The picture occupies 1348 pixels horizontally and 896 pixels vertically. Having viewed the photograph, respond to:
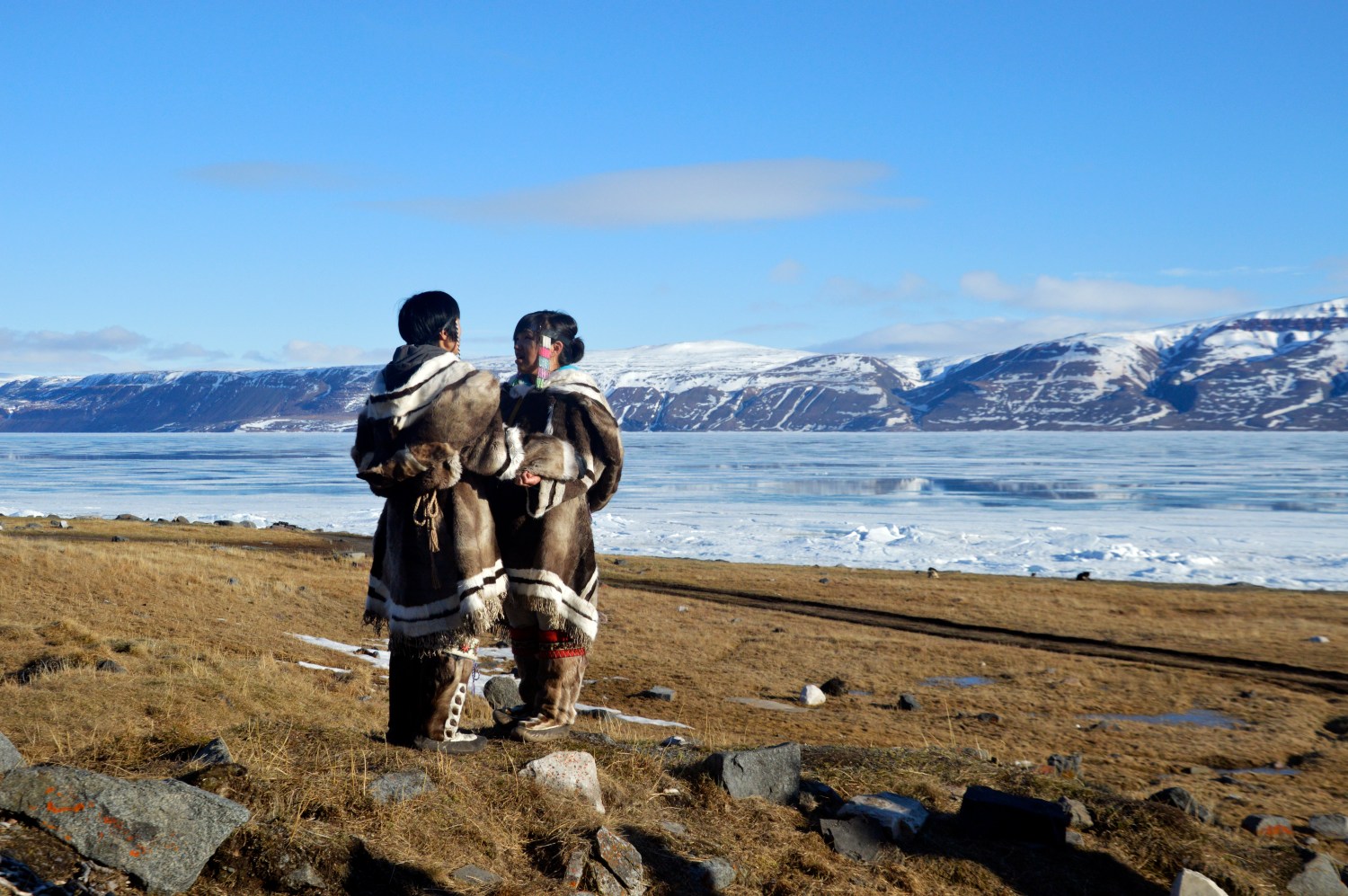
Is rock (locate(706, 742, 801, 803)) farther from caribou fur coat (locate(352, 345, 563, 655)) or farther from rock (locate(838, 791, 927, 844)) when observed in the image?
caribou fur coat (locate(352, 345, 563, 655))

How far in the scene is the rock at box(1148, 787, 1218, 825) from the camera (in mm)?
7293

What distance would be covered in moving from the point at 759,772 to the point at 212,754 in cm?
269

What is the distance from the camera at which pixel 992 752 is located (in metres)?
11.0

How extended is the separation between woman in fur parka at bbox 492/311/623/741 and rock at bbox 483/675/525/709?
16.4 feet

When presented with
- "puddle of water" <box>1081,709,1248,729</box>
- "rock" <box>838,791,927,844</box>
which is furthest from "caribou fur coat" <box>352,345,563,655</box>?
"puddle of water" <box>1081,709,1248,729</box>

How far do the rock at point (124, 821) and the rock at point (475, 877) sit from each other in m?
0.89

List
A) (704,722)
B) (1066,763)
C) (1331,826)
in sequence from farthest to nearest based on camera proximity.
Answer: (704,722) → (1066,763) → (1331,826)

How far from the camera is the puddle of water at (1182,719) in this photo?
43.5 ft

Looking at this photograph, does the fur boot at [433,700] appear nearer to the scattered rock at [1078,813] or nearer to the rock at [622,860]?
the rock at [622,860]

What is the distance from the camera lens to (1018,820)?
6.02 meters

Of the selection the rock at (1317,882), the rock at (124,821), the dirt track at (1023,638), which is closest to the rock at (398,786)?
the rock at (124,821)

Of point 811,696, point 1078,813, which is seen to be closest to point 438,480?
point 1078,813

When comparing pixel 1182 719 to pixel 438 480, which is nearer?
pixel 438 480

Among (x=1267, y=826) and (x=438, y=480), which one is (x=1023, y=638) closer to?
(x=1267, y=826)
